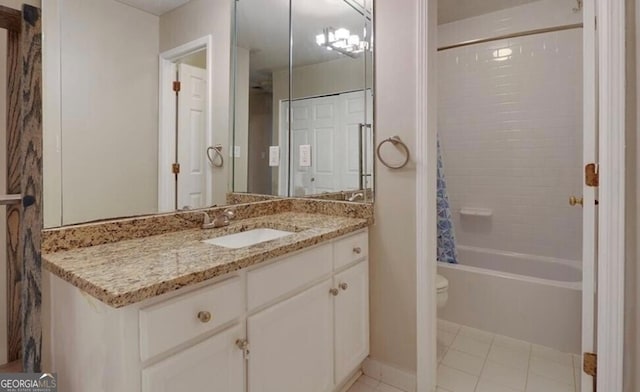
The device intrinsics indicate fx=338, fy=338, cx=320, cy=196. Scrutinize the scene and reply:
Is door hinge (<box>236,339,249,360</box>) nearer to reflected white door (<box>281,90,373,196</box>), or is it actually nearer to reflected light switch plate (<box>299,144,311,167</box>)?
reflected white door (<box>281,90,373,196</box>)

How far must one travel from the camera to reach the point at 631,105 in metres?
1.33

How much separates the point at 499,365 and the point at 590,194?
112 cm

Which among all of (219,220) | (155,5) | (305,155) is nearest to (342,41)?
(305,155)

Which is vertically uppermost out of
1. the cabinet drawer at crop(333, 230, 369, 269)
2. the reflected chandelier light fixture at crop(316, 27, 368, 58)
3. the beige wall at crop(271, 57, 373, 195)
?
the reflected chandelier light fixture at crop(316, 27, 368, 58)

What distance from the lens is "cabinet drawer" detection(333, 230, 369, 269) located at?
1.54m

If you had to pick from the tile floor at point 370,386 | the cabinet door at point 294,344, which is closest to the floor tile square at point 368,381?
the tile floor at point 370,386

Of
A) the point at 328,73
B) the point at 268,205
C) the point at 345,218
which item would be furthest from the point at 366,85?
the point at 268,205

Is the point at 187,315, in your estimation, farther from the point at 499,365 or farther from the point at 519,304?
the point at 519,304

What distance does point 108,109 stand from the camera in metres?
1.27

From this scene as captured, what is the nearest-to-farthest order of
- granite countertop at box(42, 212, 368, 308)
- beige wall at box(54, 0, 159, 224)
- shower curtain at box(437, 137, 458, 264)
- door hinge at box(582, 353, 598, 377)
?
granite countertop at box(42, 212, 368, 308)
beige wall at box(54, 0, 159, 224)
door hinge at box(582, 353, 598, 377)
shower curtain at box(437, 137, 458, 264)

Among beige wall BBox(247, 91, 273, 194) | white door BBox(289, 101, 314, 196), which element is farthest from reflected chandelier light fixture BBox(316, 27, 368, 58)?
beige wall BBox(247, 91, 273, 194)

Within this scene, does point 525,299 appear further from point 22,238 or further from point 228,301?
point 22,238

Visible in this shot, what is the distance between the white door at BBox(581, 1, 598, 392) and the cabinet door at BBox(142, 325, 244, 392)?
148 cm

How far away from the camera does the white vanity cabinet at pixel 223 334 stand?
2.71ft
